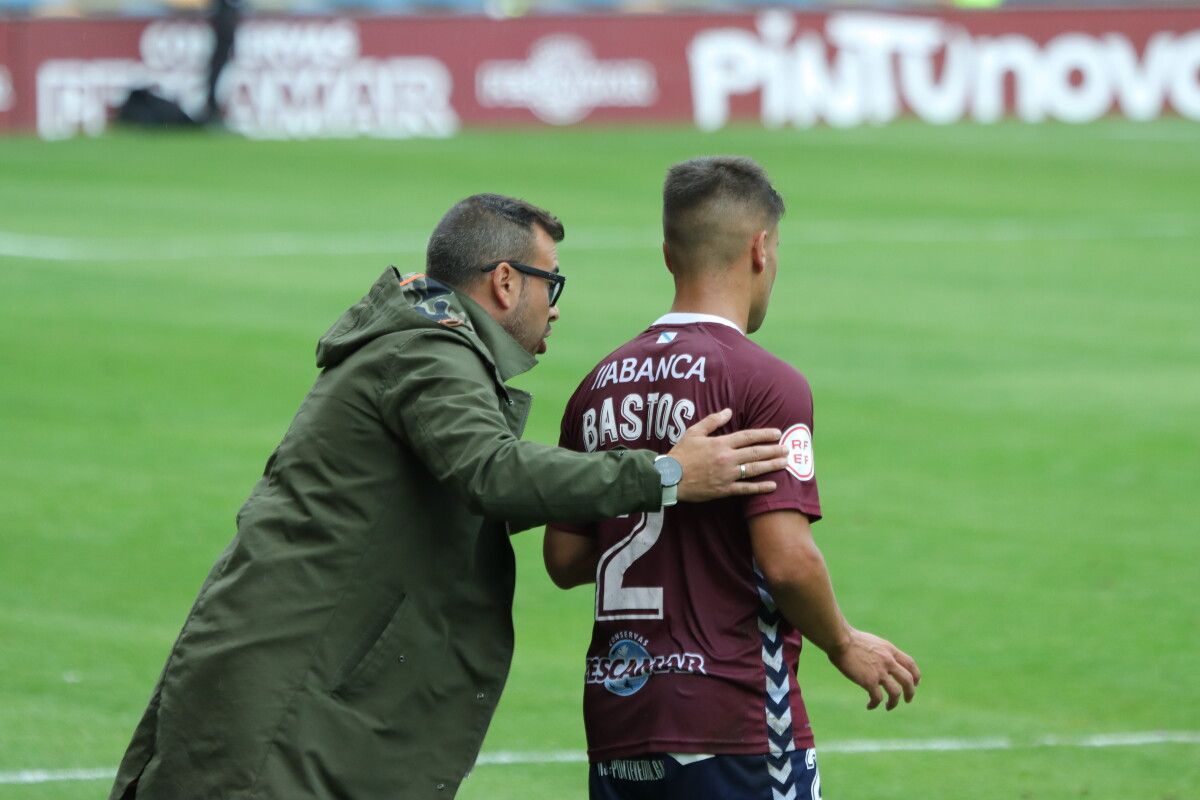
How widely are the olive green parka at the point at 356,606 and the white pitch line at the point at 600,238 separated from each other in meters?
15.2

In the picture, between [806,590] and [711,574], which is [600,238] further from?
[806,590]

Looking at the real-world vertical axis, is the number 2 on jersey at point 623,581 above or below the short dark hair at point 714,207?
below

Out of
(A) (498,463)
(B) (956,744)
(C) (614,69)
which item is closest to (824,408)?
A: (B) (956,744)

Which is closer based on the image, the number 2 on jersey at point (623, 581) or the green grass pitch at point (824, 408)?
the number 2 on jersey at point (623, 581)

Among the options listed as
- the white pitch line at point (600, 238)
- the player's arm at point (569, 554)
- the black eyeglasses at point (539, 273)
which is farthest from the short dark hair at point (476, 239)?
the white pitch line at point (600, 238)

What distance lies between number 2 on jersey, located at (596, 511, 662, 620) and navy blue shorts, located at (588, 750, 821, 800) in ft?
1.06

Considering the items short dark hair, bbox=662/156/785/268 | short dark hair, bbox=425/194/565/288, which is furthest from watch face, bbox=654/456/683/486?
short dark hair, bbox=425/194/565/288

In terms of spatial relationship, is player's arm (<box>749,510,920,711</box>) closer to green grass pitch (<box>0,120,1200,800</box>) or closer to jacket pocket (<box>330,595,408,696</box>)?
jacket pocket (<box>330,595,408,696</box>)

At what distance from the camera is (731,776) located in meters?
4.33

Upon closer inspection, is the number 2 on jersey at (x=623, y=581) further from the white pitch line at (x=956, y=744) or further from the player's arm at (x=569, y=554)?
the white pitch line at (x=956, y=744)

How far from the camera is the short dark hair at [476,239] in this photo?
4.61m

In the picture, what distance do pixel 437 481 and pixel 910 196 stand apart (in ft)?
67.9

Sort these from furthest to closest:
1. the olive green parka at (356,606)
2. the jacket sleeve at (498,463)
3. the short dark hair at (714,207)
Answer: the short dark hair at (714,207), the olive green parka at (356,606), the jacket sleeve at (498,463)

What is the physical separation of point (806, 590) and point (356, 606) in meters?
0.99
